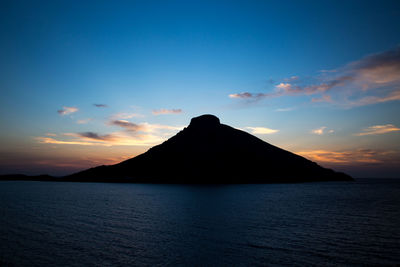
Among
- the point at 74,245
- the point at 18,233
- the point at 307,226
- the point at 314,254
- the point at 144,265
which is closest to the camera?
the point at 144,265

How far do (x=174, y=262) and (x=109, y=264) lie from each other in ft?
20.1

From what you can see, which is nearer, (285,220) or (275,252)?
(275,252)

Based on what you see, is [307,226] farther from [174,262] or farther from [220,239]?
[174,262]

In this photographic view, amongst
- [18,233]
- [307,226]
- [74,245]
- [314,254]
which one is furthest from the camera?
[307,226]

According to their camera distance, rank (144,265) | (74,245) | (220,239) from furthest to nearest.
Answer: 1. (220,239)
2. (74,245)
3. (144,265)

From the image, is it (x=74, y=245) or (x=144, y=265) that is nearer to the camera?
(x=144, y=265)

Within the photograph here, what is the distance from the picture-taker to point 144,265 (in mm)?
23594

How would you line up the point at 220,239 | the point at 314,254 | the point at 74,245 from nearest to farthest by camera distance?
the point at 314,254 < the point at 74,245 < the point at 220,239

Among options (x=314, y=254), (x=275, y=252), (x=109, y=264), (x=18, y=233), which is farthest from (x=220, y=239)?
(x=18, y=233)

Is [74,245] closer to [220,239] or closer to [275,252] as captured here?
[220,239]

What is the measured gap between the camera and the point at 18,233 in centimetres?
3569

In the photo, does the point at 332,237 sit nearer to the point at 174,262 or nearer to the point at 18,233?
the point at 174,262

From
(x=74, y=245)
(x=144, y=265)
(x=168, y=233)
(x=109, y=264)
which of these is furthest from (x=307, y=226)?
(x=74, y=245)

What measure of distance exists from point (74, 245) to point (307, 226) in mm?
33600
